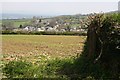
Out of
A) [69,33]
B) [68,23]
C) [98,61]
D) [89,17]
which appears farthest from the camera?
[68,23]

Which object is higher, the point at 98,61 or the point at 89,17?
the point at 89,17

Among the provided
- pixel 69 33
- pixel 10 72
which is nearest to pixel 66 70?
pixel 10 72

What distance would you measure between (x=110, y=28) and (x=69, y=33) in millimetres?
27756

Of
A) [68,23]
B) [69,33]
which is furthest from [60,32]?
[68,23]

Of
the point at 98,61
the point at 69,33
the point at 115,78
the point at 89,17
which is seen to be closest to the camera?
the point at 115,78

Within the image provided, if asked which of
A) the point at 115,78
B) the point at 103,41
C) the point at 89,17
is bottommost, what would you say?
the point at 115,78

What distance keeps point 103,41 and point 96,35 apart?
44 centimetres

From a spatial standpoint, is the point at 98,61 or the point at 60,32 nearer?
the point at 98,61

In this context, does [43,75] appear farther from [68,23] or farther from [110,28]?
[68,23]

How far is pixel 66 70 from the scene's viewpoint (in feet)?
32.9

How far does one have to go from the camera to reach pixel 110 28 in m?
9.16

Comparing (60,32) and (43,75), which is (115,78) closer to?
(43,75)

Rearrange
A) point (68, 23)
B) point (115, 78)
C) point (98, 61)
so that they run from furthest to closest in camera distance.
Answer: point (68, 23), point (98, 61), point (115, 78)

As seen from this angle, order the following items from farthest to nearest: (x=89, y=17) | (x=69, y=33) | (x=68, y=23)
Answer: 1. (x=68, y=23)
2. (x=69, y=33)
3. (x=89, y=17)
